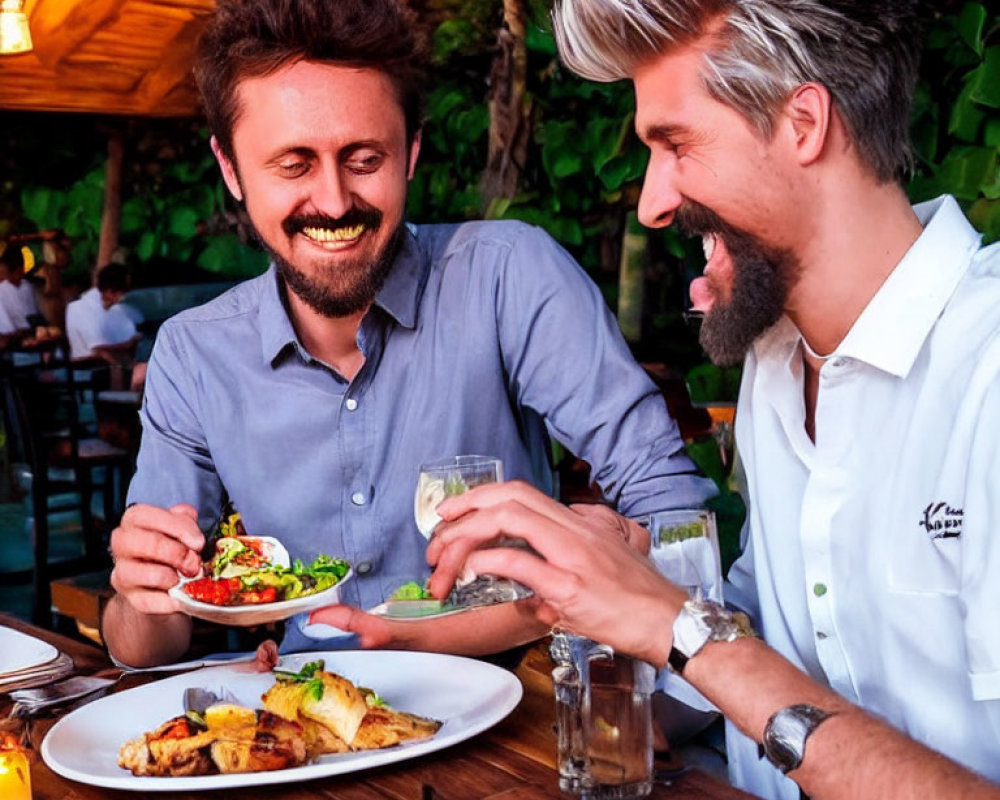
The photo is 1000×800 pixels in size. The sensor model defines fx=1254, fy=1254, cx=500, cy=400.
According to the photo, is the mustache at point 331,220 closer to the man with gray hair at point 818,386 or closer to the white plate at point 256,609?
the man with gray hair at point 818,386

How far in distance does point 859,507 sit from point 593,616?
0.48 metres

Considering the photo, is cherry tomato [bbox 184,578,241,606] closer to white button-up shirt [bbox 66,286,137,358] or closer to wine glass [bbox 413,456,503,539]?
wine glass [bbox 413,456,503,539]

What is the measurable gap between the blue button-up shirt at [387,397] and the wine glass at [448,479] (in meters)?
0.74

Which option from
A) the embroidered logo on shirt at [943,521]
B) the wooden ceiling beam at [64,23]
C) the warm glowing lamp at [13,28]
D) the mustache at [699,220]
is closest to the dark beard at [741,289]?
the mustache at [699,220]

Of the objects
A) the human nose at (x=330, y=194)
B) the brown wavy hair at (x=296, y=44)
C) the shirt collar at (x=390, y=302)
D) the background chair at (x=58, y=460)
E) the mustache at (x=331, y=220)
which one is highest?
the brown wavy hair at (x=296, y=44)

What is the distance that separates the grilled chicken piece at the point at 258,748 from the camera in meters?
1.31

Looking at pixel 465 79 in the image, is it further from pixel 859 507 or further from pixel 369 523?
pixel 859 507

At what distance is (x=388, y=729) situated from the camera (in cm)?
139

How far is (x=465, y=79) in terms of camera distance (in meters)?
5.18

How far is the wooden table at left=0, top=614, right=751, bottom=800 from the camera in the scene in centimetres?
127

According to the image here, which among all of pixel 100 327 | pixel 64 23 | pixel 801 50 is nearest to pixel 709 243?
pixel 801 50

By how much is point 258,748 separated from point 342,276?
1056mm

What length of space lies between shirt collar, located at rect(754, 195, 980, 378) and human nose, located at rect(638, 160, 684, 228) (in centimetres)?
32

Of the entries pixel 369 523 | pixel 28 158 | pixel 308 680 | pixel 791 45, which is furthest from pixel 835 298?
pixel 28 158
